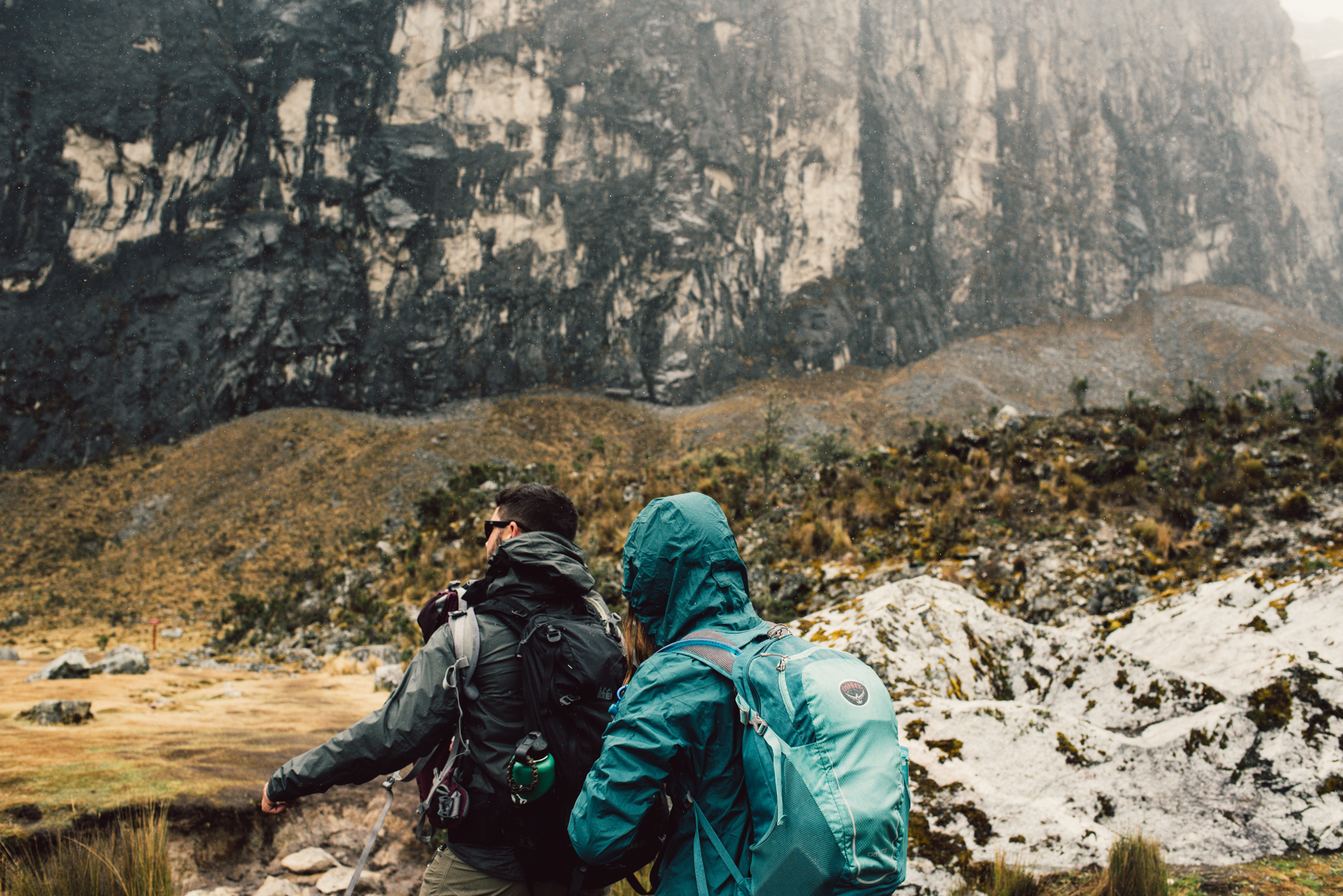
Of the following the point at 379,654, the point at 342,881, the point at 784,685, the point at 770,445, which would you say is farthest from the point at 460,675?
the point at 770,445

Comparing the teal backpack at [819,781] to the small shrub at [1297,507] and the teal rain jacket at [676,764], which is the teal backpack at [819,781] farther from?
the small shrub at [1297,507]

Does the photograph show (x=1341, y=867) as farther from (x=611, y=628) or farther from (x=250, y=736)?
(x=250, y=736)

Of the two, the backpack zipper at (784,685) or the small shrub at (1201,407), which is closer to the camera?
the backpack zipper at (784,685)

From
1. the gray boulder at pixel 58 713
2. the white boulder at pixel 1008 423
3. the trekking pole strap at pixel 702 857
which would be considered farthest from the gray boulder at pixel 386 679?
the white boulder at pixel 1008 423

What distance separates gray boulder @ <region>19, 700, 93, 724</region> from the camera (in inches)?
186

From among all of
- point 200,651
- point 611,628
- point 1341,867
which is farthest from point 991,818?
point 200,651

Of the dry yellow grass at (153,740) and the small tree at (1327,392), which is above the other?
the small tree at (1327,392)

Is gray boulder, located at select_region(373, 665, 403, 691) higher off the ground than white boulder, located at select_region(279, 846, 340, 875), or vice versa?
white boulder, located at select_region(279, 846, 340, 875)

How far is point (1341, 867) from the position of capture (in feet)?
8.02

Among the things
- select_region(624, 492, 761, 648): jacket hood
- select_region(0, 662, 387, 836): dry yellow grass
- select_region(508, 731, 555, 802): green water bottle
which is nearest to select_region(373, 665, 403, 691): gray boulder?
select_region(0, 662, 387, 836): dry yellow grass

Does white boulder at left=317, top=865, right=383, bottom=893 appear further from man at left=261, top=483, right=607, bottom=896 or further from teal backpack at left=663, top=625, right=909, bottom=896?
teal backpack at left=663, top=625, right=909, bottom=896

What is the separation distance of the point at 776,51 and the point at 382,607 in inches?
2036

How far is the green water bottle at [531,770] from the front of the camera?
6.25 ft

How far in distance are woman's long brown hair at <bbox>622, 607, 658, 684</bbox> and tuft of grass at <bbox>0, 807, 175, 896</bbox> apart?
2.55 m
